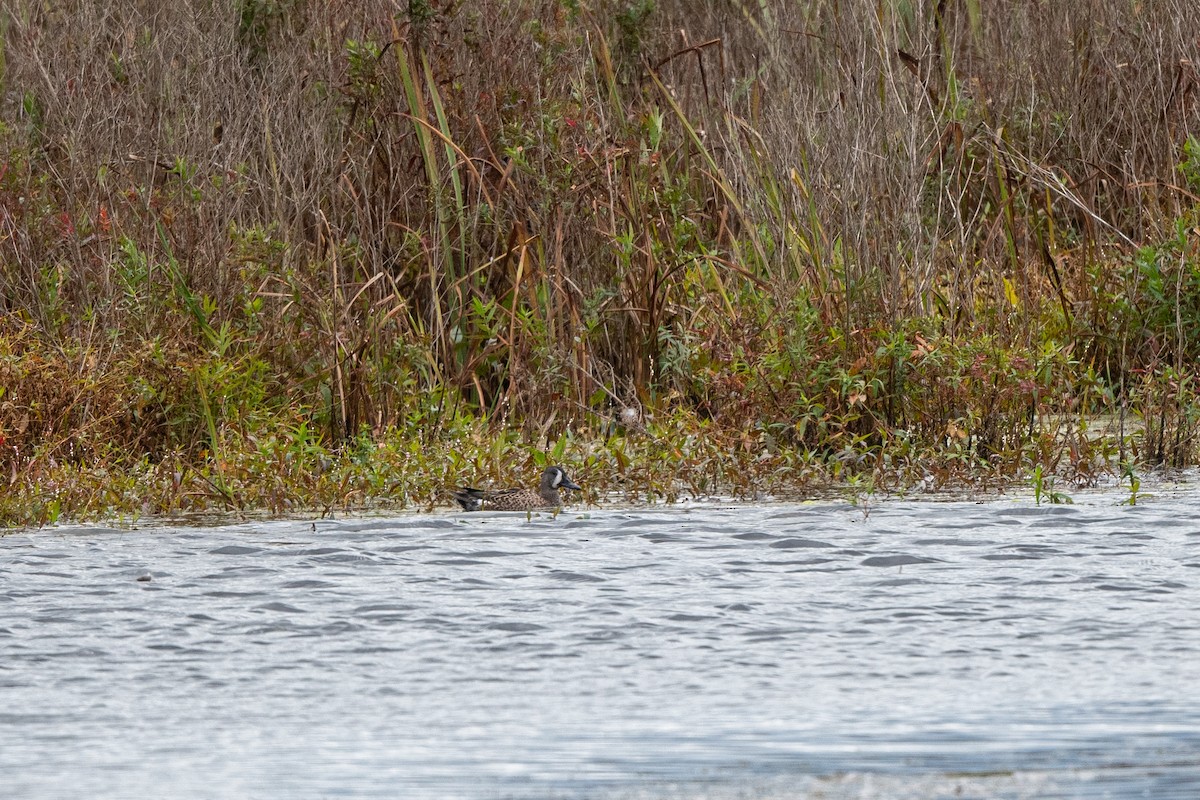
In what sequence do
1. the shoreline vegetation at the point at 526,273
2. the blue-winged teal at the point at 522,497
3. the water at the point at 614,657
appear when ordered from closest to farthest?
the water at the point at 614,657 < the blue-winged teal at the point at 522,497 < the shoreline vegetation at the point at 526,273

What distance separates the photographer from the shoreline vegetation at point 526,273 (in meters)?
8.55

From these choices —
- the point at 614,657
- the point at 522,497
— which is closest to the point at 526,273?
the point at 522,497

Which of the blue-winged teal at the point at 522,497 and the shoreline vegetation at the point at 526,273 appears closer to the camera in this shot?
the blue-winged teal at the point at 522,497

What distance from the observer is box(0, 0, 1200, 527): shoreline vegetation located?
336 inches

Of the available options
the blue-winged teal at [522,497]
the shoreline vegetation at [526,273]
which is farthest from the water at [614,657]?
the shoreline vegetation at [526,273]

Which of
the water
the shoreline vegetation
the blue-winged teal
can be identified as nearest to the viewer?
the water

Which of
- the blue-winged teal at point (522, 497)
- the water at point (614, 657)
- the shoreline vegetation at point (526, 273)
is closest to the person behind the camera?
the water at point (614, 657)

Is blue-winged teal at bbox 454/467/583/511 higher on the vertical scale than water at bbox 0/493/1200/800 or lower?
lower

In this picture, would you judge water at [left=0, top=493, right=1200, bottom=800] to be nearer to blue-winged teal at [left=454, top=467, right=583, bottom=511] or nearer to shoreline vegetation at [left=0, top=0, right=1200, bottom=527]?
blue-winged teal at [left=454, top=467, right=583, bottom=511]

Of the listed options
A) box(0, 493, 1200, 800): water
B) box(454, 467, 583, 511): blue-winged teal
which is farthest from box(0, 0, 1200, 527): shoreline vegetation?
box(0, 493, 1200, 800): water

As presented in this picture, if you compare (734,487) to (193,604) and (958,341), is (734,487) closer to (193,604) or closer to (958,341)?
(958,341)

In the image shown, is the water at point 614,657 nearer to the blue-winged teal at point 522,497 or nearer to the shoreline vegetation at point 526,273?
the blue-winged teal at point 522,497

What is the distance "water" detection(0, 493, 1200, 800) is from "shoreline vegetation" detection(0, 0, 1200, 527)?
3.34 ft

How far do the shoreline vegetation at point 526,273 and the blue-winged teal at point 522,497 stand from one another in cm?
19
